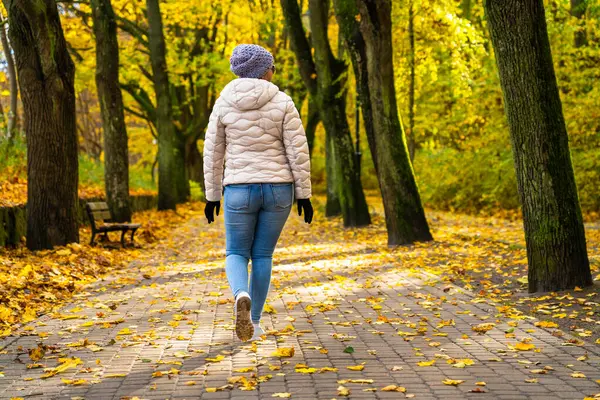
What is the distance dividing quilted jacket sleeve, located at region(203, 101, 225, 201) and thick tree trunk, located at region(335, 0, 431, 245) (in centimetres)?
932

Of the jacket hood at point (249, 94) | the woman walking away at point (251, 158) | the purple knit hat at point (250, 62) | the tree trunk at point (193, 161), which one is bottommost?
the woman walking away at point (251, 158)

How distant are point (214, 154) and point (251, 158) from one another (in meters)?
0.28

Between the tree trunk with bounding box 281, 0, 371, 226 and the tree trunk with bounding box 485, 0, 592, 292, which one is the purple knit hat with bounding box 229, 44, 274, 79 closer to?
the tree trunk with bounding box 485, 0, 592, 292

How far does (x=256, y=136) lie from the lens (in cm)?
654

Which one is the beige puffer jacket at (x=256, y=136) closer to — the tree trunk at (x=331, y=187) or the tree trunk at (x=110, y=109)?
the tree trunk at (x=110, y=109)

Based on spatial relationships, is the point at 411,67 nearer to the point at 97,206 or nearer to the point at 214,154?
the point at 97,206

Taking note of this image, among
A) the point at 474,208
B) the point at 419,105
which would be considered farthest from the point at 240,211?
the point at 419,105

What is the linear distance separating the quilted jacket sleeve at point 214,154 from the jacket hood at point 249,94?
15cm

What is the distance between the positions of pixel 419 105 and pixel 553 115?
68.8 feet

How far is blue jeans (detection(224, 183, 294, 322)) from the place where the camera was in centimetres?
655

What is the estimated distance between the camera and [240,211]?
657cm

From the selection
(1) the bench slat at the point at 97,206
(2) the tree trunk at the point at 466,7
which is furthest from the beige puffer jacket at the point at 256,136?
(2) the tree trunk at the point at 466,7

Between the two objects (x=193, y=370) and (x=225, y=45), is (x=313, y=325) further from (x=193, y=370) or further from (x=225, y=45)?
(x=225, y=45)

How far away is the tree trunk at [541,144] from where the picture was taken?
907cm
